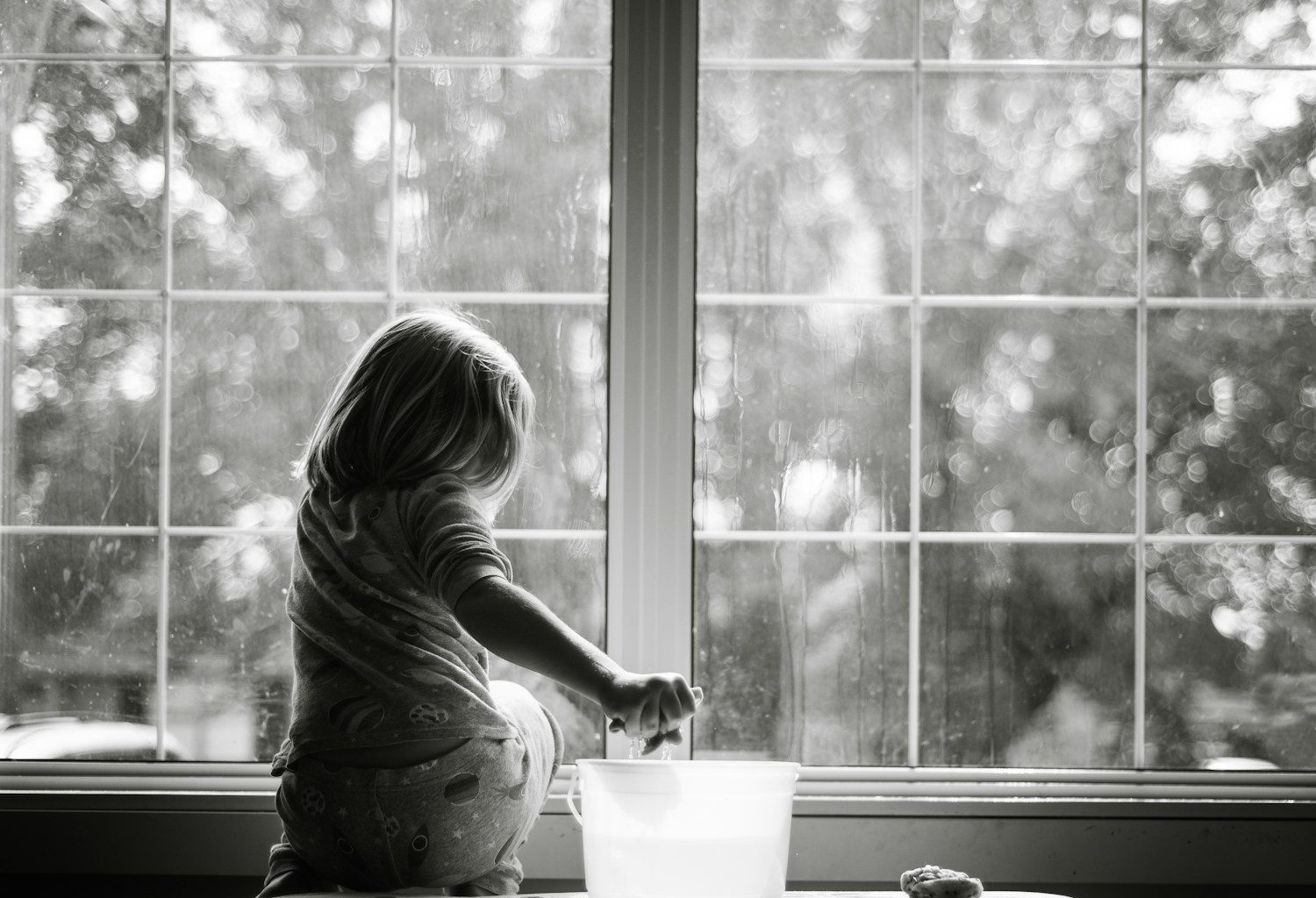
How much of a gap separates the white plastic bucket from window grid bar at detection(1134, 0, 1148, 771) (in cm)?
66

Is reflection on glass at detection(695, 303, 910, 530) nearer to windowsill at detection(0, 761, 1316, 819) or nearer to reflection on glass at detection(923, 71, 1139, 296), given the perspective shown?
reflection on glass at detection(923, 71, 1139, 296)

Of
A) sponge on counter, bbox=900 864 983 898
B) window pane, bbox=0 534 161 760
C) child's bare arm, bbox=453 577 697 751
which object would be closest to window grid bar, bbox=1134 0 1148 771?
sponge on counter, bbox=900 864 983 898

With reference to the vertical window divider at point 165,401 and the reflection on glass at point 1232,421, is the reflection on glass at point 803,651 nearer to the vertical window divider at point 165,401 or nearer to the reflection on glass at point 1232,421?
the reflection on glass at point 1232,421

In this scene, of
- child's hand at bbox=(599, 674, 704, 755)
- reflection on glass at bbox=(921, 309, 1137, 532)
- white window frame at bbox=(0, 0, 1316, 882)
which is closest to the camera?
child's hand at bbox=(599, 674, 704, 755)

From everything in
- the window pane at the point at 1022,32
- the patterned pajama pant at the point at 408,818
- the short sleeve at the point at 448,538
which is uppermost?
the window pane at the point at 1022,32

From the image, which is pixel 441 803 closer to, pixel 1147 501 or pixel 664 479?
pixel 664 479

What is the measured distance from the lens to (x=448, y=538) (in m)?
1.00

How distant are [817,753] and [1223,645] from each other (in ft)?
1.82

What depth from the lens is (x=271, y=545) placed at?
142 cm

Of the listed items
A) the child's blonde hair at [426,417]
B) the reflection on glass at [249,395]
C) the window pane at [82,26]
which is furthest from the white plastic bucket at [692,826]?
the window pane at [82,26]

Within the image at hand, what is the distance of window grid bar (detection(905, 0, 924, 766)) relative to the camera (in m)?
1.40

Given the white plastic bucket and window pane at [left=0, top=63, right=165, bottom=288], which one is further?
window pane at [left=0, top=63, right=165, bottom=288]

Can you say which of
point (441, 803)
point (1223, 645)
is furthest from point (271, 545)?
point (1223, 645)

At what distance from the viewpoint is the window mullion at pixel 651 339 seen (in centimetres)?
136
